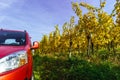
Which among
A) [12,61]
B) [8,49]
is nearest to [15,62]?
[12,61]

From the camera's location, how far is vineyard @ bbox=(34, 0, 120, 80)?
47.4ft

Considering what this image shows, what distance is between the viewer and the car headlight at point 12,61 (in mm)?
6082

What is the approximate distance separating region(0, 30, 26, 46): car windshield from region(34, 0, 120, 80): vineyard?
5.81 meters

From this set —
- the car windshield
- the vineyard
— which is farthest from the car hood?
the vineyard

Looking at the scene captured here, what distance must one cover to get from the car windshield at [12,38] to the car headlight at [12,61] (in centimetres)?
90

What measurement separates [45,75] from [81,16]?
22.6 meters

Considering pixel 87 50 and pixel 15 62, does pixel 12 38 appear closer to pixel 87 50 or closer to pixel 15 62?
pixel 15 62

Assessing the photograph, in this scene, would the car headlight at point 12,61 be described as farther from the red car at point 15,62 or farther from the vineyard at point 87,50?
the vineyard at point 87,50

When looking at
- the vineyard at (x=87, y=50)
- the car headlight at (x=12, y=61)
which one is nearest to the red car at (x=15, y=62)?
the car headlight at (x=12, y=61)

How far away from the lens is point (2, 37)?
26.3ft

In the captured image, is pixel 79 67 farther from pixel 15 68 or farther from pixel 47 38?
pixel 47 38

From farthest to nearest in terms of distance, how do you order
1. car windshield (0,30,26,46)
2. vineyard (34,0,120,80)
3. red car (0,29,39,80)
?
vineyard (34,0,120,80)
car windshield (0,30,26,46)
red car (0,29,39,80)

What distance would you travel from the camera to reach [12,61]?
20.4 ft

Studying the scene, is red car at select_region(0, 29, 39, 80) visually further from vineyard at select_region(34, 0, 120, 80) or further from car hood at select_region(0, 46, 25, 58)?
vineyard at select_region(34, 0, 120, 80)
